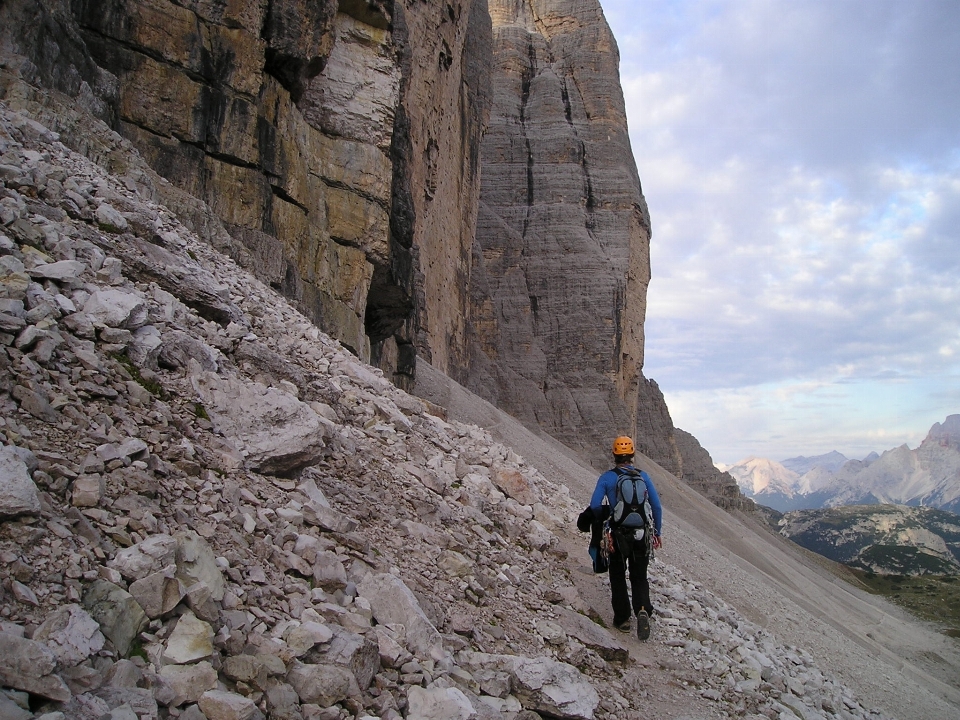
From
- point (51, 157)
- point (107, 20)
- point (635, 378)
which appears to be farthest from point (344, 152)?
point (635, 378)

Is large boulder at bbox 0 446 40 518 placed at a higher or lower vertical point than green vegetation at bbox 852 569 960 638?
higher

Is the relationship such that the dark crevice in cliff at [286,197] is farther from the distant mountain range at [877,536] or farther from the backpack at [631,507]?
the distant mountain range at [877,536]

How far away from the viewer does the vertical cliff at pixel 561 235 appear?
161 feet

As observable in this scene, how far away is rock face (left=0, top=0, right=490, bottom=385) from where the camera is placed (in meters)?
11.6

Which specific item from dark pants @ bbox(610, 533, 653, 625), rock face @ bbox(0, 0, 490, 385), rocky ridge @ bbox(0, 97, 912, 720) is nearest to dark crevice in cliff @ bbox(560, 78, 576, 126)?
rock face @ bbox(0, 0, 490, 385)

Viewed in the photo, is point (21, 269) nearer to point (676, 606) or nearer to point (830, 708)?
point (676, 606)

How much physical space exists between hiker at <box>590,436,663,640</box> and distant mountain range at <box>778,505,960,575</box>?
283 feet

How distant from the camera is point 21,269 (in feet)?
17.2

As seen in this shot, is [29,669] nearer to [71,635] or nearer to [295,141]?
[71,635]

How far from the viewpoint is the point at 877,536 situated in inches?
4651

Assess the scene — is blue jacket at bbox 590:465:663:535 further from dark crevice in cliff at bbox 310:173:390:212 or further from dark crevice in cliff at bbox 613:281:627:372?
dark crevice in cliff at bbox 613:281:627:372

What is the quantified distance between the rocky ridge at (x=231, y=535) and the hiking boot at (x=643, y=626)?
0.33 meters

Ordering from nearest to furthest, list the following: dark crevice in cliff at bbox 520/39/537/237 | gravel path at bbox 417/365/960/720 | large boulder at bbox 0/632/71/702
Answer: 1. large boulder at bbox 0/632/71/702
2. gravel path at bbox 417/365/960/720
3. dark crevice in cliff at bbox 520/39/537/237

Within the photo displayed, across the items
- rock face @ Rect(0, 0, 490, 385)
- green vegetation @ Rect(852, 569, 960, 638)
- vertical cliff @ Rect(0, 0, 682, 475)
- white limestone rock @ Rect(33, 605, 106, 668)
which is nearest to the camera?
white limestone rock @ Rect(33, 605, 106, 668)
